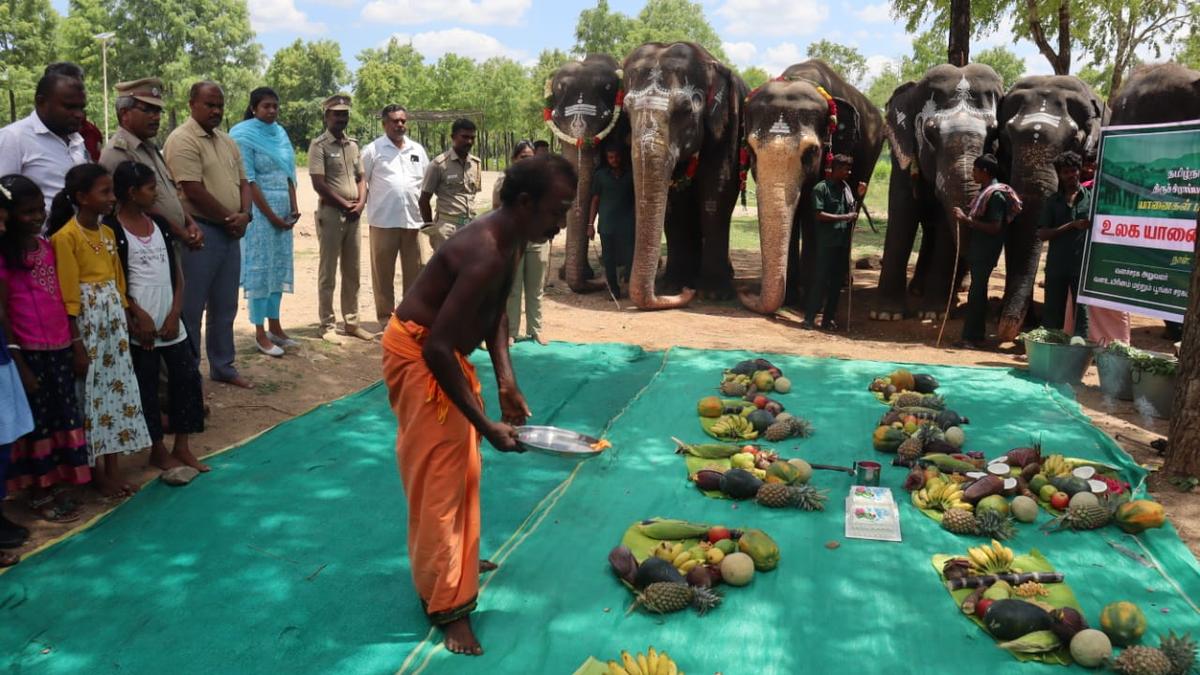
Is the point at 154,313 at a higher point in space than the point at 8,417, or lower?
higher

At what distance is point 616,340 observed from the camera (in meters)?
8.79

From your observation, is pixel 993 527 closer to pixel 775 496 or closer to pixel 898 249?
pixel 775 496

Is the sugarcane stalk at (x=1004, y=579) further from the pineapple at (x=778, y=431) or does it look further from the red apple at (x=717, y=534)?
the pineapple at (x=778, y=431)

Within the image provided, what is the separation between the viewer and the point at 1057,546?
13.2ft

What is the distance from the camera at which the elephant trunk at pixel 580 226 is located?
1108 centimetres

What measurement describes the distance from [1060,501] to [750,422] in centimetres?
185

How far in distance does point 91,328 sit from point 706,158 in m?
7.93

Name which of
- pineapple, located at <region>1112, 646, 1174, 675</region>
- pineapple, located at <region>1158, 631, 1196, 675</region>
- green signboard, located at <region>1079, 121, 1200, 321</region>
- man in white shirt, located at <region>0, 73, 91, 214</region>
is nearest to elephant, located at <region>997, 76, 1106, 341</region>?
green signboard, located at <region>1079, 121, 1200, 321</region>

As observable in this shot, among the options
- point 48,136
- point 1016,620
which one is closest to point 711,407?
point 1016,620

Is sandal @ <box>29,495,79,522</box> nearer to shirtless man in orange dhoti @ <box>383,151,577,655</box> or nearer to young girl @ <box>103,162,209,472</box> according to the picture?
young girl @ <box>103,162,209,472</box>

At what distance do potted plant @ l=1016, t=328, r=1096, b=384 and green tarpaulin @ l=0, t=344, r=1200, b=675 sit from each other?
5.82ft

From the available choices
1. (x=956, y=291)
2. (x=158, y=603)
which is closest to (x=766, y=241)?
(x=956, y=291)

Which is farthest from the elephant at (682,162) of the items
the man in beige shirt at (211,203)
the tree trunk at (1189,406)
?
the tree trunk at (1189,406)

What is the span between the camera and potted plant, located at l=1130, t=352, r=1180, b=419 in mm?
6238
